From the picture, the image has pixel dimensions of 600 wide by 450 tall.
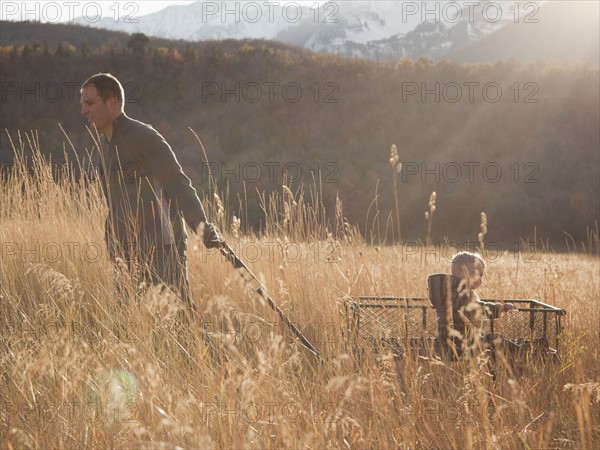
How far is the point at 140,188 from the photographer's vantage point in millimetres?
3764

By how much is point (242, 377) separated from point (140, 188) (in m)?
1.70

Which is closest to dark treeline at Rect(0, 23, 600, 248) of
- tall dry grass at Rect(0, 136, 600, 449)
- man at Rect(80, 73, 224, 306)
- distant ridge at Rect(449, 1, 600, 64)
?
tall dry grass at Rect(0, 136, 600, 449)

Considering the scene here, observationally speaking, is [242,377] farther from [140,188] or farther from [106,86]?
[106,86]

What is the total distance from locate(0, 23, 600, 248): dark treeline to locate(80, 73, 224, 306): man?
601 inches

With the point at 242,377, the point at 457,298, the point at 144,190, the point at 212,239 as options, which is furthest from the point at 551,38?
the point at 242,377

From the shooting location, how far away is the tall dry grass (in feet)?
7.45

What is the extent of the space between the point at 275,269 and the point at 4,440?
2837mm

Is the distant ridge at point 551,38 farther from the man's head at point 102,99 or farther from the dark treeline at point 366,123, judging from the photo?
the man's head at point 102,99

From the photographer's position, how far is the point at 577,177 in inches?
820

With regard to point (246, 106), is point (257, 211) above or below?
below

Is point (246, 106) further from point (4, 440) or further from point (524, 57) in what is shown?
point (524, 57)

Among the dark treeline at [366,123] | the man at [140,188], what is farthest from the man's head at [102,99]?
the dark treeline at [366,123]

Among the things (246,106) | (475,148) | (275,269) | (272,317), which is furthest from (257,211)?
(272,317)

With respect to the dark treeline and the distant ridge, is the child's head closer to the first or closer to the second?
the dark treeline
